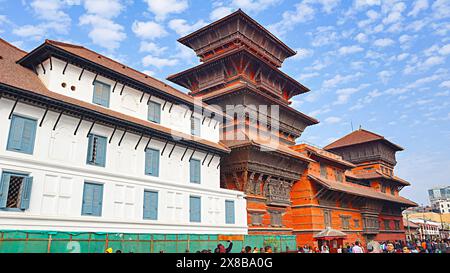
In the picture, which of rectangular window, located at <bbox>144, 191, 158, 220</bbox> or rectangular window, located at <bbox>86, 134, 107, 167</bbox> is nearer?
rectangular window, located at <bbox>86, 134, 107, 167</bbox>

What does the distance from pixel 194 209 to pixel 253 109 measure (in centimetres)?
1230

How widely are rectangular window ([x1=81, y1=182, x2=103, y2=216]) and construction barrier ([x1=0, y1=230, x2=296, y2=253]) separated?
1092mm

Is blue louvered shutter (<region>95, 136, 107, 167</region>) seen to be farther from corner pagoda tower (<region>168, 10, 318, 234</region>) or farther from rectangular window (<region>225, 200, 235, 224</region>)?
corner pagoda tower (<region>168, 10, 318, 234</region>)

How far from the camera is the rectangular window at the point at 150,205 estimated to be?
61.8 feet

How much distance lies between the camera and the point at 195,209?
21.6m

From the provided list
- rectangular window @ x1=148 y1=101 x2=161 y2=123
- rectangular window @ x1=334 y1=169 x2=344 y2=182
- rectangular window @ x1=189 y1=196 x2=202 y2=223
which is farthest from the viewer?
rectangular window @ x1=334 y1=169 x2=344 y2=182

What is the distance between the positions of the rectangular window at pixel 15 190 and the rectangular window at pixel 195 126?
36.6 feet

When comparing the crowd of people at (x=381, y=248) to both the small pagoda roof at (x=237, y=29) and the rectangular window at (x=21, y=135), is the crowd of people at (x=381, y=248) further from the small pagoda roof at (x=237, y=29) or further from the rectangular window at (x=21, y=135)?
the small pagoda roof at (x=237, y=29)

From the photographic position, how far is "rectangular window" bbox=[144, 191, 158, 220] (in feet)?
61.8

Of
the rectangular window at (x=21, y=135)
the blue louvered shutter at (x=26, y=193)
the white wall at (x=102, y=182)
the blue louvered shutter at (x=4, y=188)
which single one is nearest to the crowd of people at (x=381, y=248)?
the white wall at (x=102, y=182)

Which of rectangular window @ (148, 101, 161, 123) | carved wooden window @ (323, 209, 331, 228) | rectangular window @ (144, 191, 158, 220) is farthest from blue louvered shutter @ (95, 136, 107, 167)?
carved wooden window @ (323, 209, 331, 228)
